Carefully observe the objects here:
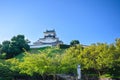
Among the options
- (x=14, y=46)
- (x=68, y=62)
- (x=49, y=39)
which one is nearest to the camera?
(x=68, y=62)

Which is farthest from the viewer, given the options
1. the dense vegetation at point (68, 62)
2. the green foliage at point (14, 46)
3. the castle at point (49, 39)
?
the castle at point (49, 39)

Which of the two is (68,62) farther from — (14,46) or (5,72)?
(14,46)

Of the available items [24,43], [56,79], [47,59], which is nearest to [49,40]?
[24,43]

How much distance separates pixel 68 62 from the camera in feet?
83.5

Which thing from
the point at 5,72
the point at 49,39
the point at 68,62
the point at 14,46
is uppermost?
the point at 49,39

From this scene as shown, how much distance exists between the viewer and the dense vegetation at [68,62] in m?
24.6

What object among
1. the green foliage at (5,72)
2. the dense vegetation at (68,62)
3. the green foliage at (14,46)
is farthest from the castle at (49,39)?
the green foliage at (5,72)

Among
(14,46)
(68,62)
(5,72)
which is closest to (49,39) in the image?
(14,46)

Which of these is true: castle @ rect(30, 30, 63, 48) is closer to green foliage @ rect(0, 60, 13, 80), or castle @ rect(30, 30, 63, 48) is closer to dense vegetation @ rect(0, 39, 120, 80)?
dense vegetation @ rect(0, 39, 120, 80)

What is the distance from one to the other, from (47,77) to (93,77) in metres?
5.53

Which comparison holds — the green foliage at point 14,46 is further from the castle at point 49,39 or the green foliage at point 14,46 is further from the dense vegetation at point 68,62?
the castle at point 49,39

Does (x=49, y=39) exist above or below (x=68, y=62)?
above

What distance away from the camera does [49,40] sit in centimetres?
6875

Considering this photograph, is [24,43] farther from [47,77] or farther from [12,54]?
[47,77]
